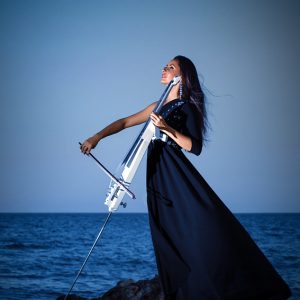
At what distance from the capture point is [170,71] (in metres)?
2.90

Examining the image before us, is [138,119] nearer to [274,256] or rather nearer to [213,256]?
[213,256]

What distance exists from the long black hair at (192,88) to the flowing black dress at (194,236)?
50mm

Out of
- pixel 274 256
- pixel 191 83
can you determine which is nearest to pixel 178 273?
pixel 191 83

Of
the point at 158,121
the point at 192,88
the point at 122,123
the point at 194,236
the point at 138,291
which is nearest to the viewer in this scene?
the point at 158,121

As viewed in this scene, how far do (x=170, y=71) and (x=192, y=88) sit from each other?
5.9 inches

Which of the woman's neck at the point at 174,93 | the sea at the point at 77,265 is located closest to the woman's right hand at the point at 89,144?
the woman's neck at the point at 174,93

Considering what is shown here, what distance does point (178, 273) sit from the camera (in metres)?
2.70

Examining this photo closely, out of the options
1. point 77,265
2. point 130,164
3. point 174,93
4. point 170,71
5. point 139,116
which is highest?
point 170,71

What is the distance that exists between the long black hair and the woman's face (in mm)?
22

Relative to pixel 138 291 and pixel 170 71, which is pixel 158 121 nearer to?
pixel 170 71

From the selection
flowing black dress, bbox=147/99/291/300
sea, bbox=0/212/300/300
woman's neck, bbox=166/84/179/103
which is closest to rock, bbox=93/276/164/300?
flowing black dress, bbox=147/99/291/300

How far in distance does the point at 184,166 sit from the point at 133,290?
321 cm

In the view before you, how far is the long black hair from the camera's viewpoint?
2.87 metres

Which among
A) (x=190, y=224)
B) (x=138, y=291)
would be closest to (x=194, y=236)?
(x=190, y=224)
